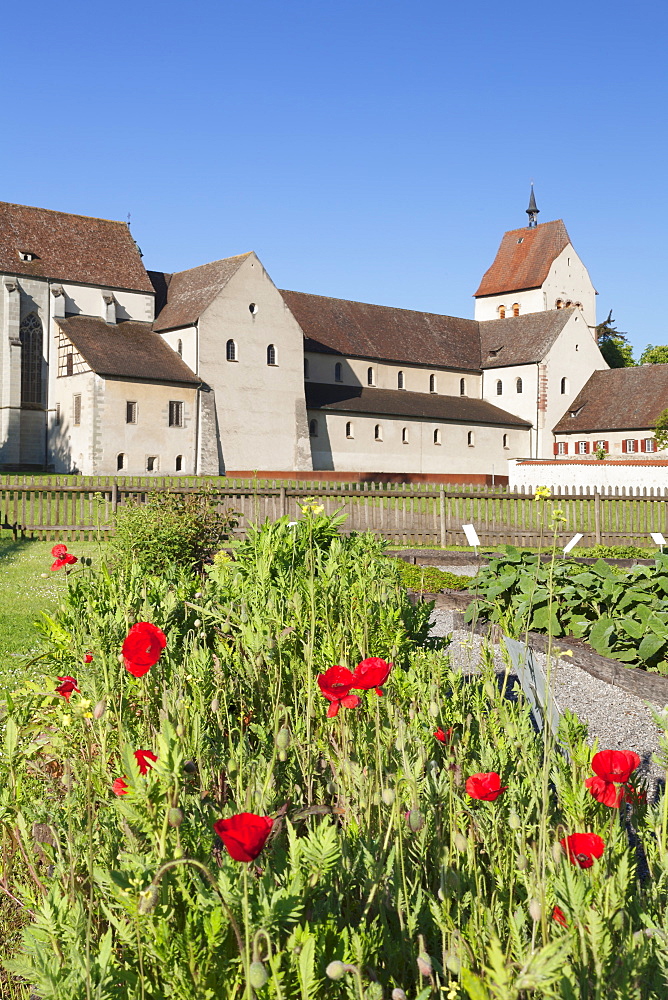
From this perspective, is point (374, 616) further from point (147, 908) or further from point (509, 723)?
point (147, 908)

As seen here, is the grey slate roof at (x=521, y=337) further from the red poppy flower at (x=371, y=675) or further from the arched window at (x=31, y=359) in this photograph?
the red poppy flower at (x=371, y=675)

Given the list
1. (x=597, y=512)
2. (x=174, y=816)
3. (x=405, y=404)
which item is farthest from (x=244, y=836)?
(x=405, y=404)

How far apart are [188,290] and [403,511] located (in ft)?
102

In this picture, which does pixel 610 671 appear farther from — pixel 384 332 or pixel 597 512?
pixel 384 332

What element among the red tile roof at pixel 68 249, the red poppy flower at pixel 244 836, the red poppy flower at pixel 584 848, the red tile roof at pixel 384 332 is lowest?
the red poppy flower at pixel 584 848

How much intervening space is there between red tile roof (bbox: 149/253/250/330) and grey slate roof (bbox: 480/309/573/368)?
71.3 feet

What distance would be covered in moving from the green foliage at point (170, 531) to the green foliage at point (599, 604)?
13.2 feet

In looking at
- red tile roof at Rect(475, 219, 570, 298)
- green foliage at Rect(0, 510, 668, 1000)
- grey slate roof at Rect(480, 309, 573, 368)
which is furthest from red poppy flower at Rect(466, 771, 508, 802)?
red tile roof at Rect(475, 219, 570, 298)

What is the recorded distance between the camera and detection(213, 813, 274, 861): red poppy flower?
4.70 ft

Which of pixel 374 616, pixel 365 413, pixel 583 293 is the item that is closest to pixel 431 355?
pixel 365 413

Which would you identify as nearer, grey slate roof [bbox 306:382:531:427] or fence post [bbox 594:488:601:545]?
fence post [bbox 594:488:601:545]

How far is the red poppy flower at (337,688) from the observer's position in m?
2.33

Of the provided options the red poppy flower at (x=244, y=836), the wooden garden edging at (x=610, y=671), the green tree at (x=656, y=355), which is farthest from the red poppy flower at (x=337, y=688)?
the green tree at (x=656, y=355)

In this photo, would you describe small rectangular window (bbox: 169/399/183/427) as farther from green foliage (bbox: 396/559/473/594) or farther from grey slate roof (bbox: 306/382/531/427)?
green foliage (bbox: 396/559/473/594)
